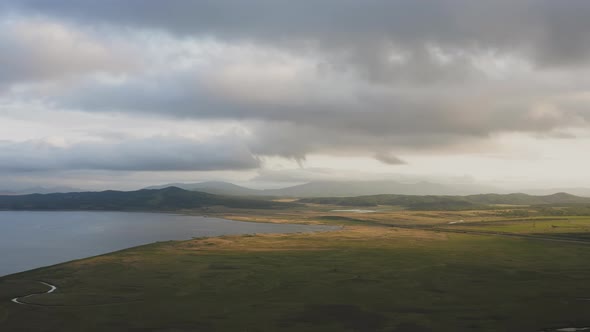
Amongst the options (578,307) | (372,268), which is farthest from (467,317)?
(372,268)

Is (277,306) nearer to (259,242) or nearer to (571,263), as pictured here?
(571,263)

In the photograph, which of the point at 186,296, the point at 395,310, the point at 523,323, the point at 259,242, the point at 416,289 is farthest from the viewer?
the point at 259,242

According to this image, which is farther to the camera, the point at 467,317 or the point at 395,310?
the point at 395,310

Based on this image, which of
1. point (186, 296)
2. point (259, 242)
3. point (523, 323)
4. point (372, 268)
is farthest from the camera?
point (259, 242)

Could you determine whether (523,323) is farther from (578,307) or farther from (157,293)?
(157,293)

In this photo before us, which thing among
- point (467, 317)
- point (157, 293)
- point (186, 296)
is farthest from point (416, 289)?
point (157, 293)

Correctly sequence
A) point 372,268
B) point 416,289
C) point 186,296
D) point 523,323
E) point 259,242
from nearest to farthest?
point 523,323 < point 186,296 < point 416,289 < point 372,268 < point 259,242
